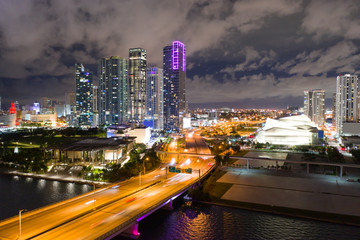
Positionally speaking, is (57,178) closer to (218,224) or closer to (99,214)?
(99,214)

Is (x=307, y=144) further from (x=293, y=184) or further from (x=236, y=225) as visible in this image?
(x=236, y=225)

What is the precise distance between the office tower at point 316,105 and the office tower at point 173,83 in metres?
54.3

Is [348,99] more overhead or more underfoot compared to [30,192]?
more overhead

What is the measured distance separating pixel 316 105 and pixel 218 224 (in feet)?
361

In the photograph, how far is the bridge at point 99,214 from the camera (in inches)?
463

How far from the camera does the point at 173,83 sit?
4006 inches

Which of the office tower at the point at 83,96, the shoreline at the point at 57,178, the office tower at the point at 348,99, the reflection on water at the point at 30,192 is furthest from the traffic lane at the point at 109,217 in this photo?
the office tower at the point at 83,96

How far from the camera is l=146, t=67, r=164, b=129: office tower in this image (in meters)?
102

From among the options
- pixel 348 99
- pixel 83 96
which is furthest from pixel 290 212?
pixel 83 96

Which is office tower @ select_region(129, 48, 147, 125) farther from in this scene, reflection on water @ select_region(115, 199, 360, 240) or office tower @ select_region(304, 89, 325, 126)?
reflection on water @ select_region(115, 199, 360, 240)

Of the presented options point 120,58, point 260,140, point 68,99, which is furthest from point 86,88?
point 260,140

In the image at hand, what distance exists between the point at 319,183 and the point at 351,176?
15.4ft

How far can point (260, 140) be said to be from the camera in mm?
49719

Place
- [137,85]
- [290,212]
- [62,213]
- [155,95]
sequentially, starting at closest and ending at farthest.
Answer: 1. [62,213]
2. [290,212]
3. [137,85]
4. [155,95]
